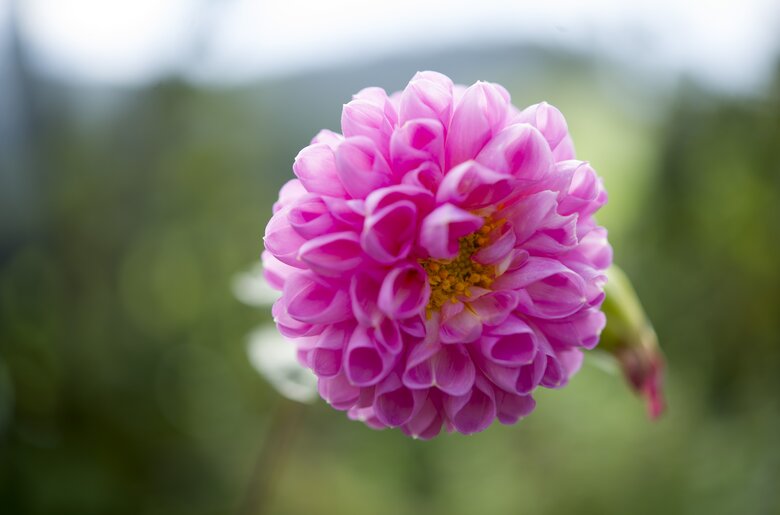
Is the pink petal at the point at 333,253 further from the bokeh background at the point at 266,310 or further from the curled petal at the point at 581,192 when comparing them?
the bokeh background at the point at 266,310

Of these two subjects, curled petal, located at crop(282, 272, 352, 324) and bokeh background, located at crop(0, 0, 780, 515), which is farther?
bokeh background, located at crop(0, 0, 780, 515)

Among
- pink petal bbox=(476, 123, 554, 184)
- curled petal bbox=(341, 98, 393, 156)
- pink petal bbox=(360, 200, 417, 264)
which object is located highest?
pink petal bbox=(476, 123, 554, 184)

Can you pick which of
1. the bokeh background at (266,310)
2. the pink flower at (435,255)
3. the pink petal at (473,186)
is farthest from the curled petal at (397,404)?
the bokeh background at (266,310)

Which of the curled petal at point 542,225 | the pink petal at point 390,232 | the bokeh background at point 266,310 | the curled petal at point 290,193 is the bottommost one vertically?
the bokeh background at point 266,310

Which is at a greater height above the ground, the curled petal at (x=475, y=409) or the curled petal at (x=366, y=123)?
the curled petal at (x=366, y=123)

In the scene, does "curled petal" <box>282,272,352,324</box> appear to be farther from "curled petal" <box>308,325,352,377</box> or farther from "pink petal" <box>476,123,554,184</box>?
"pink petal" <box>476,123,554,184</box>

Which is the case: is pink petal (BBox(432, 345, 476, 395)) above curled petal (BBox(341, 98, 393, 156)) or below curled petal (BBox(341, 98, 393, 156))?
below

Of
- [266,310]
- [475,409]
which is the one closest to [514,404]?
[475,409]

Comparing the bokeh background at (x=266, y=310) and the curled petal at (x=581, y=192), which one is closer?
the curled petal at (x=581, y=192)

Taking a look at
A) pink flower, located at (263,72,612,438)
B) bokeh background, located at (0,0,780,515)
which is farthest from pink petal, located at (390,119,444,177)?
bokeh background, located at (0,0,780,515)
